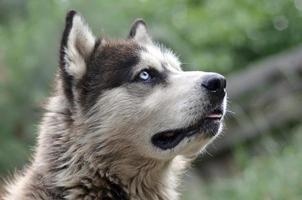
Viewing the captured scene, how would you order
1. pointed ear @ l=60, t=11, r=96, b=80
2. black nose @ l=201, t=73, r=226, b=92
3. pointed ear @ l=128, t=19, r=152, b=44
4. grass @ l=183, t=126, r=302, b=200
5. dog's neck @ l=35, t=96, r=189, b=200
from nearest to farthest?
black nose @ l=201, t=73, r=226, b=92 → dog's neck @ l=35, t=96, r=189, b=200 → pointed ear @ l=60, t=11, r=96, b=80 → pointed ear @ l=128, t=19, r=152, b=44 → grass @ l=183, t=126, r=302, b=200

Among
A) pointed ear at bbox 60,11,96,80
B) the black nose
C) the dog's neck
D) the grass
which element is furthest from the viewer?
the grass

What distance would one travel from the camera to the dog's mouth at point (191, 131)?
650 cm

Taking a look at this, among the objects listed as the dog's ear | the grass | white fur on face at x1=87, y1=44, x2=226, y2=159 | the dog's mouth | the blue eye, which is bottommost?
the grass

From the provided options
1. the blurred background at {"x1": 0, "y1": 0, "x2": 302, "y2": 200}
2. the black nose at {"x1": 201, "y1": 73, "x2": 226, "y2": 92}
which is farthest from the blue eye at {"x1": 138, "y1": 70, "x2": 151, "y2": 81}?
the blurred background at {"x1": 0, "y1": 0, "x2": 302, "y2": 200}

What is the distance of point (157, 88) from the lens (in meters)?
6.71

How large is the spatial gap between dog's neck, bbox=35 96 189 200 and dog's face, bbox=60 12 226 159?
106 millimetres

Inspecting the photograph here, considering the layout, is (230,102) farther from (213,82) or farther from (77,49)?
(213,82)

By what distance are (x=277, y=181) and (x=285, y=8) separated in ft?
48.1

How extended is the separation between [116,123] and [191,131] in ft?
2.05

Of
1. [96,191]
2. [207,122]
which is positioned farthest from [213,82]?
[96,191]

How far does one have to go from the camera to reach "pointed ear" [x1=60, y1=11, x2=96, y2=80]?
678 cm

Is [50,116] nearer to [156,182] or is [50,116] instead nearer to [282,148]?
[156,182]

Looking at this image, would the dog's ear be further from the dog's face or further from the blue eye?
the blue eye

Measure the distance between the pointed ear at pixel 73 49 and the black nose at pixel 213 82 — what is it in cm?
105
